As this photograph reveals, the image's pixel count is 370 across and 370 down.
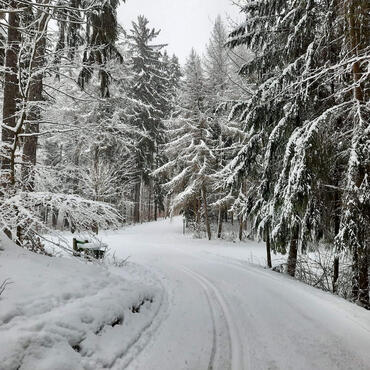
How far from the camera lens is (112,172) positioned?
21.5 metres

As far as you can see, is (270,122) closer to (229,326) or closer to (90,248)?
(229,326)

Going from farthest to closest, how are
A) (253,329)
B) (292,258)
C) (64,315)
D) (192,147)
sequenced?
(192,147), (292,258), (253,329), (64,315)

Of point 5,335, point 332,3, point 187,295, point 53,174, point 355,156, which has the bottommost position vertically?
point 187,295

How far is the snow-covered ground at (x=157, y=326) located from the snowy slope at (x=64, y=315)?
0.5 inches

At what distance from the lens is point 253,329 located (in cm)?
478

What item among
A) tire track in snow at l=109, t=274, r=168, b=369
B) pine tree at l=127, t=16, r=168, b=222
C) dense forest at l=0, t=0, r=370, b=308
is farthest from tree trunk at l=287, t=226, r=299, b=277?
pine tree at l=127, t=16, r=168, b=222

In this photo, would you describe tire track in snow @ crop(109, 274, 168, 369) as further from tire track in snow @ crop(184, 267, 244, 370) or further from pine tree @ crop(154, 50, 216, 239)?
pine tree @ crop(154, 50, 216, 239)

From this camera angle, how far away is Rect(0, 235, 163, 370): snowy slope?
2.77 m

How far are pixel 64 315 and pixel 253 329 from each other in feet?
10.6

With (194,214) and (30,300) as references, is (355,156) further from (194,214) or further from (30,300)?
(194,214)

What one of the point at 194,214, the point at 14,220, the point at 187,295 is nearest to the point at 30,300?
the point at 14,220

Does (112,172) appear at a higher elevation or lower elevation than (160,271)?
higher

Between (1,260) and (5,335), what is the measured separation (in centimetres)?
170

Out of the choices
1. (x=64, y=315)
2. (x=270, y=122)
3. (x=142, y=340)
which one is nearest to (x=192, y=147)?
(x=270, y=122)
